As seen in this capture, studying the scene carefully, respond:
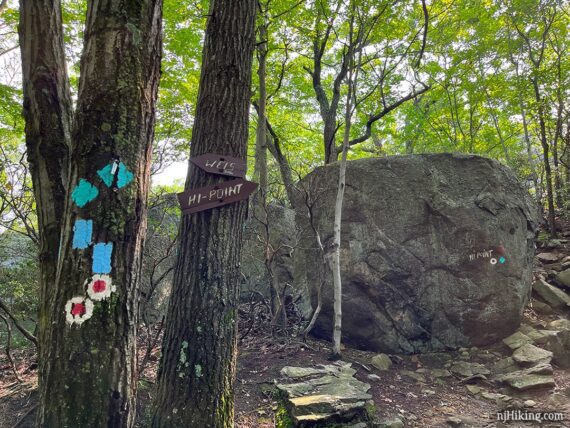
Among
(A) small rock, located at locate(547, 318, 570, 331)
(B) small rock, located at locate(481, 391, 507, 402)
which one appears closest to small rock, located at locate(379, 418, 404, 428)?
(B) small rock, located at locate(481, 391, 507, 402)

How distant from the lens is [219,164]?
287 cm

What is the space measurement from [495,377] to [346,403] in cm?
270

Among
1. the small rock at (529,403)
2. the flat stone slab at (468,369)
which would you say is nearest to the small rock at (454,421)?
the small rock at (529,403)

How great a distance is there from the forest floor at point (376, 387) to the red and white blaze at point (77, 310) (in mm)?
2084

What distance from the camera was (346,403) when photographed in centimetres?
373

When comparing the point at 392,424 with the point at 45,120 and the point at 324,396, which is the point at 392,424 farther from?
the point at 45,120

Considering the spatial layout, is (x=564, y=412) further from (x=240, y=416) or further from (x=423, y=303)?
(x=240, y=416)

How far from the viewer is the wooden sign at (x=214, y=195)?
2.77 m

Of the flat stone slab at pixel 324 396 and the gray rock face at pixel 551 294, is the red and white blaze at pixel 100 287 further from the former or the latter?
the gray rock face at pixel 551 294

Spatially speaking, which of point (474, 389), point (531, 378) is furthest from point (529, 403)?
point (474, 389)

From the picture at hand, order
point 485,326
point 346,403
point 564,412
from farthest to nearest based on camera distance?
point 485,326 < point 564,412 < point 346,403

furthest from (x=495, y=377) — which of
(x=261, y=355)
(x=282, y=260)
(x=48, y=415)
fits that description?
(x=48, y=415)

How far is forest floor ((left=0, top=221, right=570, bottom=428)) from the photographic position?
3.94 meters

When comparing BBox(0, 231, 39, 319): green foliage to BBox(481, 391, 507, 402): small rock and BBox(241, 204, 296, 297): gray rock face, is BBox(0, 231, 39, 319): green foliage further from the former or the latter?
BBox(481, 391, 507, 402): small rock
